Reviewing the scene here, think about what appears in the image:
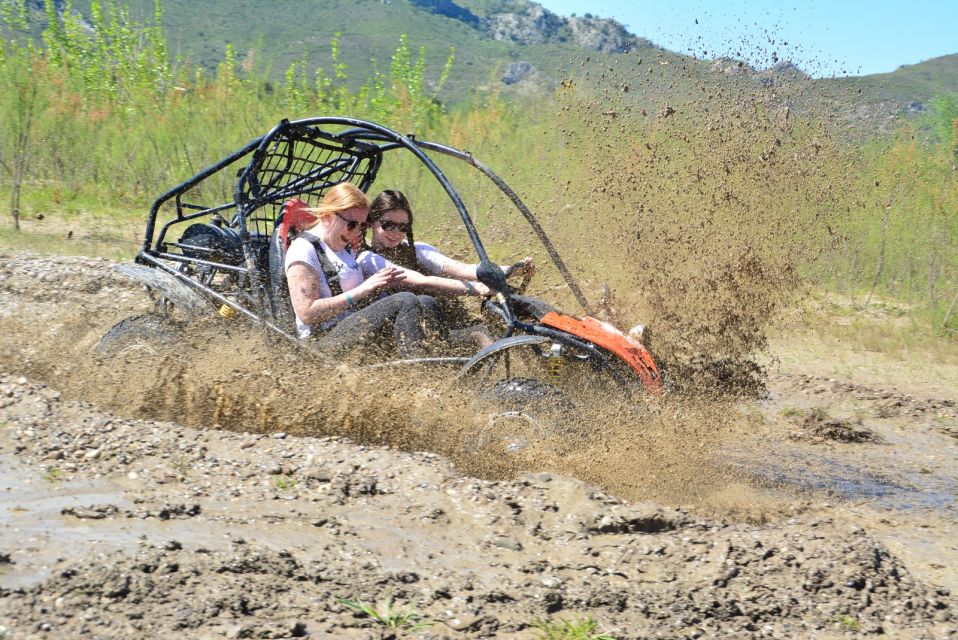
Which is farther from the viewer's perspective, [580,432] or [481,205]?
[481,205]

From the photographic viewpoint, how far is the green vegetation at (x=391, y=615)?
3.45m

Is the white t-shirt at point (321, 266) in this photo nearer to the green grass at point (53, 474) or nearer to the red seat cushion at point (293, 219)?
the red seat cushion at point (293, 219)

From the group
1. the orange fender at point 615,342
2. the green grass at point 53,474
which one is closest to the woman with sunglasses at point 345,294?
the orange fender at point 615,342

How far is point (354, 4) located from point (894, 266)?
419 ft

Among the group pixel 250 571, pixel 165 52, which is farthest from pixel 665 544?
pixel 165 52

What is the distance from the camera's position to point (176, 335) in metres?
6.53

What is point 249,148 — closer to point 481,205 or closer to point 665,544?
point 665,544

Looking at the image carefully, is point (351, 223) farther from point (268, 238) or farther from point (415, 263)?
point (268, 238)

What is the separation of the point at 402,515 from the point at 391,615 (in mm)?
1229

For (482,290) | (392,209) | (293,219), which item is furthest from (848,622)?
(293,219)

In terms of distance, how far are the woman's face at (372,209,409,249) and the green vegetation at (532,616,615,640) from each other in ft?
10.8

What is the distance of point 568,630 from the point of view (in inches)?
141

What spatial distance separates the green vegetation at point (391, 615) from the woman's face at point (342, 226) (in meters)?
2.94

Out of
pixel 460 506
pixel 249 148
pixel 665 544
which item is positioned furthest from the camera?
pixel 249 148
